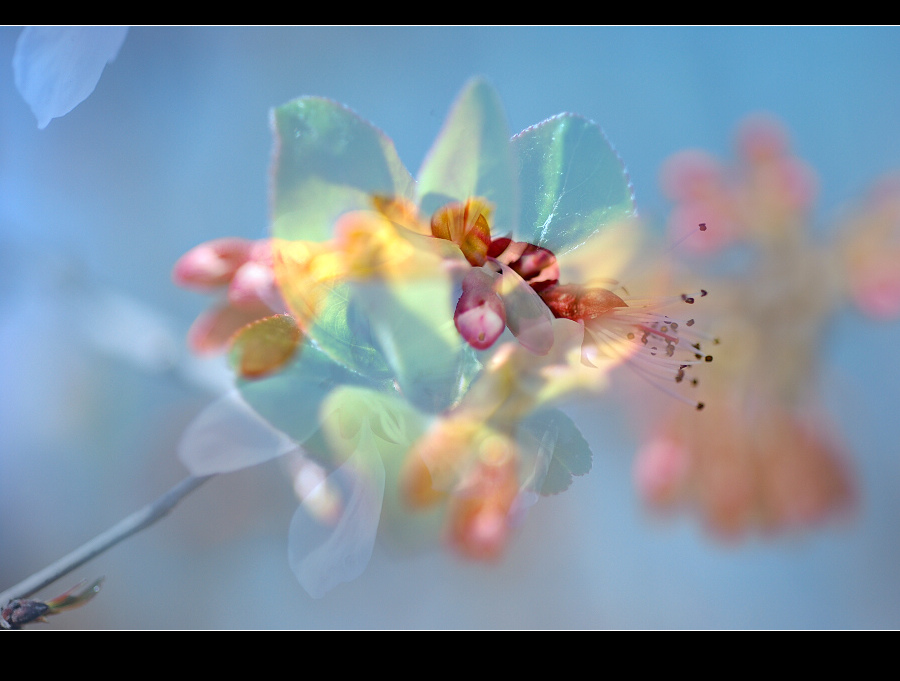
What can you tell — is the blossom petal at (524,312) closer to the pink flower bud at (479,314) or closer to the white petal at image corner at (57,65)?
the pink flower bud at (479,314)

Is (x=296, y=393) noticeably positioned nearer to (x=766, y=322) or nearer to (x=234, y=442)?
(x=234, y=442)

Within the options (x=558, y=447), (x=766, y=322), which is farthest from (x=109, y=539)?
(x=766, y=322)

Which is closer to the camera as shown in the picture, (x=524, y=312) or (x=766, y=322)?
(x=524, y=312)

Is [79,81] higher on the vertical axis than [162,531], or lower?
higher

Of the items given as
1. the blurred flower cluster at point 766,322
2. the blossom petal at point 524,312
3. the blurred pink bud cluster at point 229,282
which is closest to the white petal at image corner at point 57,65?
the blurred pink bud cluster at point 229,282

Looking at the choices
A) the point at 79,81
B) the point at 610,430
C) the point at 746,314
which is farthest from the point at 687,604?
the point at 79,81
